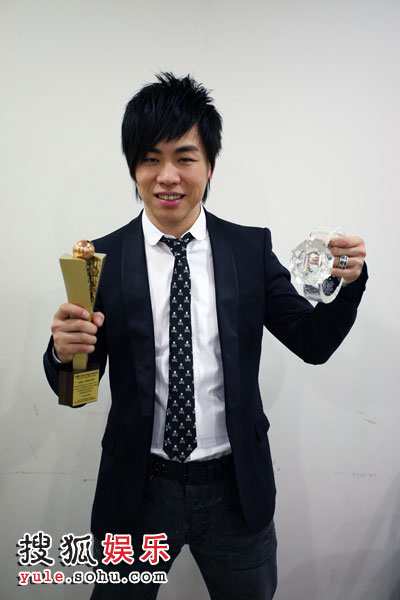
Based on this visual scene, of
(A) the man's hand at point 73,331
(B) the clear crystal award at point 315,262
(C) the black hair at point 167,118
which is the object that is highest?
(C) the black hair at point 167,118

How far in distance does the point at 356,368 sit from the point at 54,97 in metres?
1.58

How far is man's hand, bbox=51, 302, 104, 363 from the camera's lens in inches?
35.9

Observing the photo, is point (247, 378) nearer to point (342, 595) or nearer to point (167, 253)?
Result: point (167, 253)

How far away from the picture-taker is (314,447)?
177 cm

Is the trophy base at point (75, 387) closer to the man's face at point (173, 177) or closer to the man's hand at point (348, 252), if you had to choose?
the man's face at point (173, 177)

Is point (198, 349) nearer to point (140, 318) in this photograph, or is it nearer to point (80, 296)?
point (140, 318)

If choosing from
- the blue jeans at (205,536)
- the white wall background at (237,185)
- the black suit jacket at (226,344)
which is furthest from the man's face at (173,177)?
the blue jeans at (205,536)

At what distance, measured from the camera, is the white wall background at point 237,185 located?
1.59 m

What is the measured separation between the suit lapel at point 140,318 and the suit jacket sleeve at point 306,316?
1.17 ft

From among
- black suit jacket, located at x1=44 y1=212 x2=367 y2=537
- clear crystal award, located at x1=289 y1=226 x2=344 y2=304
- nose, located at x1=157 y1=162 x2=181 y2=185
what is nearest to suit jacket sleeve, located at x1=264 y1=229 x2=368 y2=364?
black suit jacket, located at x1=44 y1=212 x2=367 y2=537

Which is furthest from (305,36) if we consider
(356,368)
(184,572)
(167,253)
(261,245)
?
(184,572)

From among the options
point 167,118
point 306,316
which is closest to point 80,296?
point 167,118

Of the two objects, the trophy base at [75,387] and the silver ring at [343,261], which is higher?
the silver ring at [343,261]

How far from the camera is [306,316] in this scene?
3.86 ft
